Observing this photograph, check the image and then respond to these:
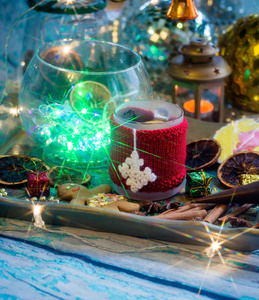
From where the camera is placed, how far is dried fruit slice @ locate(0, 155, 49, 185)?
806mm

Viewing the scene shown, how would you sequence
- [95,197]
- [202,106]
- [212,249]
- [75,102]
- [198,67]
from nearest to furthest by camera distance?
[212,249], [95,197], [75,102], [198,67], [202,106]

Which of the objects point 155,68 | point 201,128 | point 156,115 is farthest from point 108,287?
point 155,68

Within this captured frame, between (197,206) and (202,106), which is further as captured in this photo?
(202,106)

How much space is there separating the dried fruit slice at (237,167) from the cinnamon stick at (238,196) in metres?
0.06

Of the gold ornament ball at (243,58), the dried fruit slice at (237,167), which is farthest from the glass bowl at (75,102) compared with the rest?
the gold ornament ball at (243,58)

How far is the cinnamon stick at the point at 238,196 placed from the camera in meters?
0.69

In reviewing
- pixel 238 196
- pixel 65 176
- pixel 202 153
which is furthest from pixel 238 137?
pixel 65 176

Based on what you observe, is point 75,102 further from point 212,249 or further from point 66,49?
point 212,249

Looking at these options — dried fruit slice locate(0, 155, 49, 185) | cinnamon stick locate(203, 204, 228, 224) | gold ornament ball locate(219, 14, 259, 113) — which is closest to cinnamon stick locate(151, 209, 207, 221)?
cinnamon stick locate(203, 204, 228, 224)

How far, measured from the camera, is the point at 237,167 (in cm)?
80

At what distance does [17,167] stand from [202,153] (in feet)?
1.02

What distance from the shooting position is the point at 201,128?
3.14 ft

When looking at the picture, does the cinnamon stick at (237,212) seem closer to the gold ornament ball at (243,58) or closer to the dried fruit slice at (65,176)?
the dried fruit slice at (65,176)

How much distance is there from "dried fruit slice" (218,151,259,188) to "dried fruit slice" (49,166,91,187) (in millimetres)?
219
